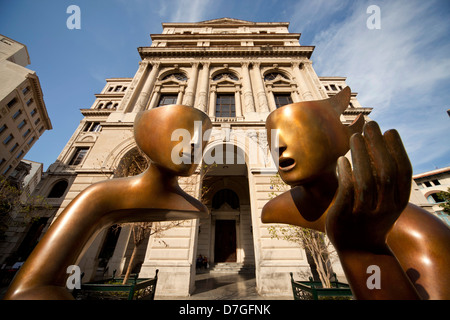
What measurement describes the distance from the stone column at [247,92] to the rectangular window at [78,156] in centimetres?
2182

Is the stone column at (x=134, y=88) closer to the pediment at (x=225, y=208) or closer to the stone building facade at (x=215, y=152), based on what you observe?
the stone building facade at (x=215, y=152)

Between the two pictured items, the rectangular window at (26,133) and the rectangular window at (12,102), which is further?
the rectangular window at (26,133)

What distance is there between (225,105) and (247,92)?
1891 millimetres

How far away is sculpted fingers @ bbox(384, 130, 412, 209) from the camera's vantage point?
84 cm

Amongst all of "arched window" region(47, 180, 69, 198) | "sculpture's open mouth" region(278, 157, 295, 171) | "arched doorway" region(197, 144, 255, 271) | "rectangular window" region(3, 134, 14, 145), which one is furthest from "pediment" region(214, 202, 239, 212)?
"rectangular window" region(3, 134, 14, 145)

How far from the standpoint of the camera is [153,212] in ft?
5.12

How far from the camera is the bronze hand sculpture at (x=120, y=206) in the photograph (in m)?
1.04

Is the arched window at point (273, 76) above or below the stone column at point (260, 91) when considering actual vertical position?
above

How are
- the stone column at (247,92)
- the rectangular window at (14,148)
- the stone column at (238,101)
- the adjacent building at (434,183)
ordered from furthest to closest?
the adjacent building at (434,183)
the rectangular window at (14,148)
the stone column at (238,101)
the stone column at (247,92)

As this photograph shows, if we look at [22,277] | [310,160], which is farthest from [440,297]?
[22,277]

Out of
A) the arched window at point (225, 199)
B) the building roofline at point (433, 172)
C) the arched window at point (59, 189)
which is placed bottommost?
the arched window at point (225, 199)

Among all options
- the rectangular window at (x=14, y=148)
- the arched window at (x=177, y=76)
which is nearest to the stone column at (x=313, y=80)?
the arched window at (x=177, y=76)

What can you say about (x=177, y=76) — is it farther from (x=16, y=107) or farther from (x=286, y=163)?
(x=16, y=107)

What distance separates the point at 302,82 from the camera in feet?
43.8
